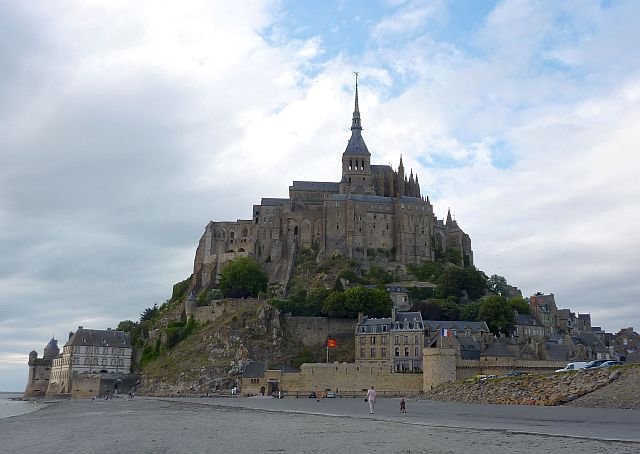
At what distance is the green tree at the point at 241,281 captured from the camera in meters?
88.5

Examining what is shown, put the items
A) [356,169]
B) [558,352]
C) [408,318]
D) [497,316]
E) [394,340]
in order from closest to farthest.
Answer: [558,352] < [394,340] < [408,318] < [497,316] < [356,169]

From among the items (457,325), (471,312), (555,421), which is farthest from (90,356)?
(555,421)

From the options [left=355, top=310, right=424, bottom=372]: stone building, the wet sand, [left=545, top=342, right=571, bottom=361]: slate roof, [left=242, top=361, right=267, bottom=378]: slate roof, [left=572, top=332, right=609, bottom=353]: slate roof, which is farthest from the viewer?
[left=572, top=332, right=609, bottom=353]: slate roof

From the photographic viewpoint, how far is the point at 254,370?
68.2 m

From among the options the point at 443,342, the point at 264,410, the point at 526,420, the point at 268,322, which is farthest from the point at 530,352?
the point at 526,420

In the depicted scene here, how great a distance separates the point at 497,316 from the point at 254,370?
26475mm

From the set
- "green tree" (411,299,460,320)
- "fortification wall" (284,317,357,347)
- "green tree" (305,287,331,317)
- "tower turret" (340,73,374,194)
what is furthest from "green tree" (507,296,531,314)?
"tower turret" (340,73,374,194)

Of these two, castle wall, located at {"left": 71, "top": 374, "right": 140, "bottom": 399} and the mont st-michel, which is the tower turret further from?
castle wall, located at {"left": 71, "top": 374, "right": 140, "bottom": 399}

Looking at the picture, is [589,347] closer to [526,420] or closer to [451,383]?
[451,383]

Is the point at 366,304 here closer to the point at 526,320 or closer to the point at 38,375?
the point at 526,320

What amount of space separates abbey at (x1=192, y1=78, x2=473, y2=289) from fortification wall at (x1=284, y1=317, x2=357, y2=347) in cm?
1940

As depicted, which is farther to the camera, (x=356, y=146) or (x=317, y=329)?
(x=356, y=146)

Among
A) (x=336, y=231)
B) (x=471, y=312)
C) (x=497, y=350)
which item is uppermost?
(x=336, y=231)

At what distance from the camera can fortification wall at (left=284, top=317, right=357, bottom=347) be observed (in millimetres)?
76500
